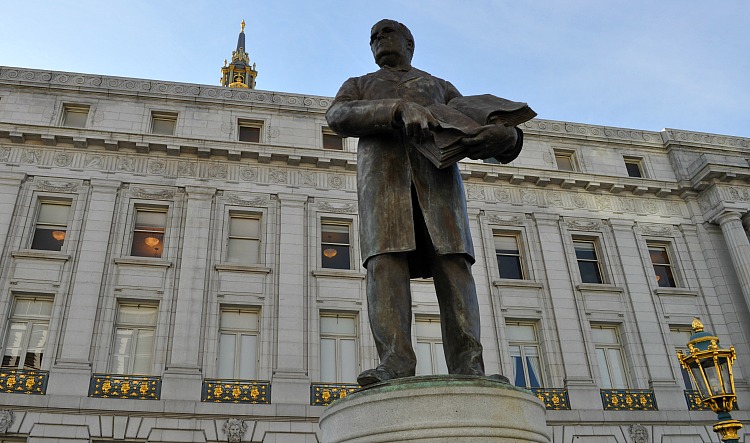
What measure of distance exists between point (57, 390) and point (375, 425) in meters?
17.8

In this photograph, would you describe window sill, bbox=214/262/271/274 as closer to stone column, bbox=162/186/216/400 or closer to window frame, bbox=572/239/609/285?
stone column, bbox=162/186/216/400

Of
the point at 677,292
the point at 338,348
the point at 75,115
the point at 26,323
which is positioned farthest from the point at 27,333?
the point at 677,292

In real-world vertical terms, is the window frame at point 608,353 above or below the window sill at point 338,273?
below

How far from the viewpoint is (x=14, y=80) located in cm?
2403

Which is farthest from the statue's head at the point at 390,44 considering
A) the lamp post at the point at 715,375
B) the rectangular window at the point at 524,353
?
the rectangular window at the point at 524,353

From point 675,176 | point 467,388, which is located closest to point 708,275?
point 675,176

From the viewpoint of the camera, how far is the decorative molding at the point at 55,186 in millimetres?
22219

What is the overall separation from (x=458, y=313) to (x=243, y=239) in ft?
61.5

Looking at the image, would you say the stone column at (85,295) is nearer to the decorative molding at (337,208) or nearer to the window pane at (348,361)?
the decorative molding at (337,208)

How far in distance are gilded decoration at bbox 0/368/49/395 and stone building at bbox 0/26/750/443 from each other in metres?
0.04

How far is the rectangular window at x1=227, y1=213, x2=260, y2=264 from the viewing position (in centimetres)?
2273

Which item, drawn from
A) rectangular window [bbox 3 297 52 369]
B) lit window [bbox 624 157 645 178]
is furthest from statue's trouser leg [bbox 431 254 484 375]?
lit window [bbox 624 157 645 178]

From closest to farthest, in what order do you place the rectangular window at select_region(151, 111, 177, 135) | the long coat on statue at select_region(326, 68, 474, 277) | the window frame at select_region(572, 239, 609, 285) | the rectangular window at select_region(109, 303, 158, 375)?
the long coat on statue at select_region(326, 68, 474, 277), the rectangular window at select_region(109, 303, 158, 375), the rectangular window at select_region(151, 111, 177, 135), the window frame at select_region(572, 239, 609, 285)

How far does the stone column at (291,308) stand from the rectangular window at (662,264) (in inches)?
546
